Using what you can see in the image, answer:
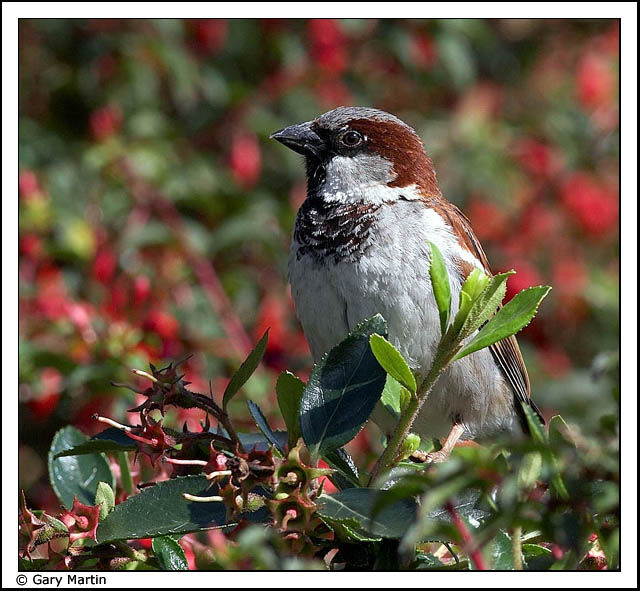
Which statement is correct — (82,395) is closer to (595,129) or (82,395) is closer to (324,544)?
(324,544)

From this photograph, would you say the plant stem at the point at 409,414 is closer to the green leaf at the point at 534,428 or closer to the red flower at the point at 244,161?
the green leaf at the point at 534,428

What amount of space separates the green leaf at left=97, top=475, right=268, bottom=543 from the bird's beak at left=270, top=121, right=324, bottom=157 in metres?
1.45

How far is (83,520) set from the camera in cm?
115

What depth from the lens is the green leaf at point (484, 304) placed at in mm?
1108

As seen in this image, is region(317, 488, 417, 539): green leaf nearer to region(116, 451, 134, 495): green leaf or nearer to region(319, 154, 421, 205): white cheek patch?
region(116, 451, 134, 495): green leaf

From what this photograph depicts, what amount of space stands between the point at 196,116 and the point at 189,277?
1045 millimetres

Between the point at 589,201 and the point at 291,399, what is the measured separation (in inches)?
121

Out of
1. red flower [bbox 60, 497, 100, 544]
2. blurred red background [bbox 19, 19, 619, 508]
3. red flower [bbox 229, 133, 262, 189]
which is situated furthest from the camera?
red flower [bbox 229, 133, 262, 189]

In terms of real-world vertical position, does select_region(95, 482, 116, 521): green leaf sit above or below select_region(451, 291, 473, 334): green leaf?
below

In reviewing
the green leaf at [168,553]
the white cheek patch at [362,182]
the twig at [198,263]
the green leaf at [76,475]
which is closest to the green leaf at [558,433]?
the green leaf at [168,553]

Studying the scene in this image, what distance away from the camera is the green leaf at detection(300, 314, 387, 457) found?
1203 mm

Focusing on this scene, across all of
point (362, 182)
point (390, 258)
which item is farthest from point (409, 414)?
point (362, 182)

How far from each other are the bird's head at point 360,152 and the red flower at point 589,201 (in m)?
1.70

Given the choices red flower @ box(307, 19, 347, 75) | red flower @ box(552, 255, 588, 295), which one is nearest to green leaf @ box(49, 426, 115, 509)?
red flower @ box(307, 19, 347, 75)
